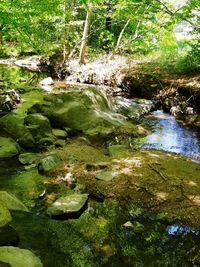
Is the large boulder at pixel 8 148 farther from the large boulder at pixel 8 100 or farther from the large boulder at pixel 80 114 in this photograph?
the large boulder at pixel 8 100

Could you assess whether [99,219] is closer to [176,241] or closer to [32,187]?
[176,241]

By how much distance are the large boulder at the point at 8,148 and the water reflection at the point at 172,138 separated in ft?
10.6

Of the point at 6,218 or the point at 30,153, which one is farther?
the point at 30,153

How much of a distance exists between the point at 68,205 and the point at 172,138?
5.34 m

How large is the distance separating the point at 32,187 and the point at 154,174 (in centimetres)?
227

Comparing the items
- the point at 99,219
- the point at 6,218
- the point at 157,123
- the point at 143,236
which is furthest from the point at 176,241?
the point at 157,123

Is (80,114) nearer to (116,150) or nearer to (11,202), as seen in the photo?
(116,150)

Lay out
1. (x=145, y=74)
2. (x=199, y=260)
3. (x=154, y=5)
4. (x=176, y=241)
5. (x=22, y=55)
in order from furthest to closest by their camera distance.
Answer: (x=22, y=55) → (x=145, y=74) → (x=154, y=5) → (x=176, y=241) → (x=199, y=260)

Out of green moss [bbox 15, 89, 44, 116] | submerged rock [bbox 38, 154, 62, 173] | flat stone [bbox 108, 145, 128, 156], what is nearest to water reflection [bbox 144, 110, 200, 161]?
flat stone [bbox 108, 145, 128, 156]

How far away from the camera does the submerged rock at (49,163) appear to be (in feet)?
23.3

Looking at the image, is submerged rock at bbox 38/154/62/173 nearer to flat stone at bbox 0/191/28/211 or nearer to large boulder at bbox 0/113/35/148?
large boulder at bbox 0/113/35/148

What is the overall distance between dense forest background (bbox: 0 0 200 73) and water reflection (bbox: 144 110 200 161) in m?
3.07

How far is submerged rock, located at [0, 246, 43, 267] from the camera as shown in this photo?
3846mm

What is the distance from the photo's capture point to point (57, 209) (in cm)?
539
